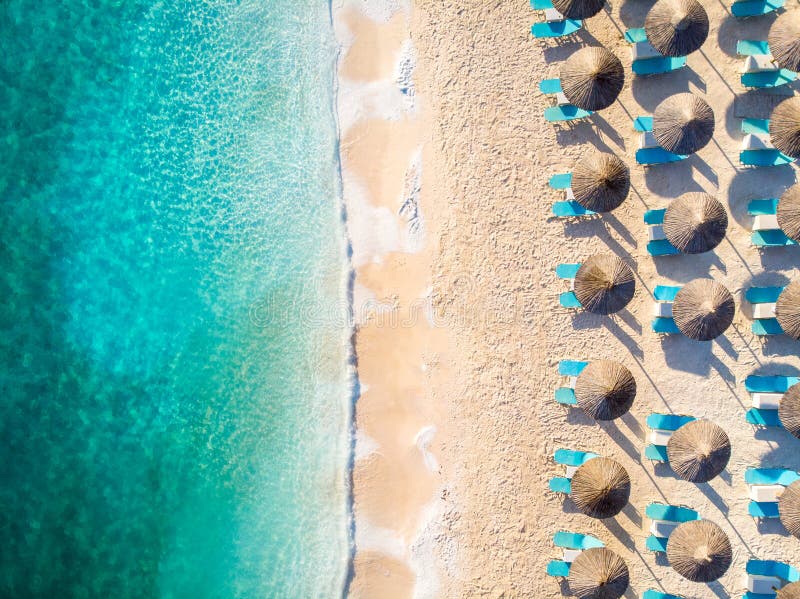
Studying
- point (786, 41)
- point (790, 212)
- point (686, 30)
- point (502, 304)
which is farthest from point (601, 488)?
point (786, 41)

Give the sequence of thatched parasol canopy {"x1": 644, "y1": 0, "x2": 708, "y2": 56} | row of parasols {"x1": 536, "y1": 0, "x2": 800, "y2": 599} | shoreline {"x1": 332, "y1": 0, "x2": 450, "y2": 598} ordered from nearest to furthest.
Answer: thatched parasol canopy {"x1": 644, "y1": 0, "x2": 708, "y2": 56} → row of parasols {"x1": 536, "y1": 0, "x2": 800, "y2": 599} → shoreline {"x1": 332, "y1": 0, "x2": 450, "y2": 598}

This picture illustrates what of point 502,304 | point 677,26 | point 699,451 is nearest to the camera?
point 677,26

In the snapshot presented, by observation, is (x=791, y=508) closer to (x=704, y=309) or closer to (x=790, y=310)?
(x=790, y=310)

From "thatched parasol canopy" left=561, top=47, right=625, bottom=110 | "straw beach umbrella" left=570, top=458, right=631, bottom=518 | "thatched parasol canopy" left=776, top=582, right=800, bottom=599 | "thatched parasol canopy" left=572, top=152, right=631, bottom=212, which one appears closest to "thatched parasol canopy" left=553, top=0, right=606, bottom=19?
"thatched parasol canopy" left=561, top=47, right=625, bottom=110

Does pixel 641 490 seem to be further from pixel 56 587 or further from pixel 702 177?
pixel 56 587

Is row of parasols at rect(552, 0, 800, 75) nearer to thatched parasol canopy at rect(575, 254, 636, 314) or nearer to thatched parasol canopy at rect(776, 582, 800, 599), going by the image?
thatched parasol canopy at rect(575, 254, 636, 314)
